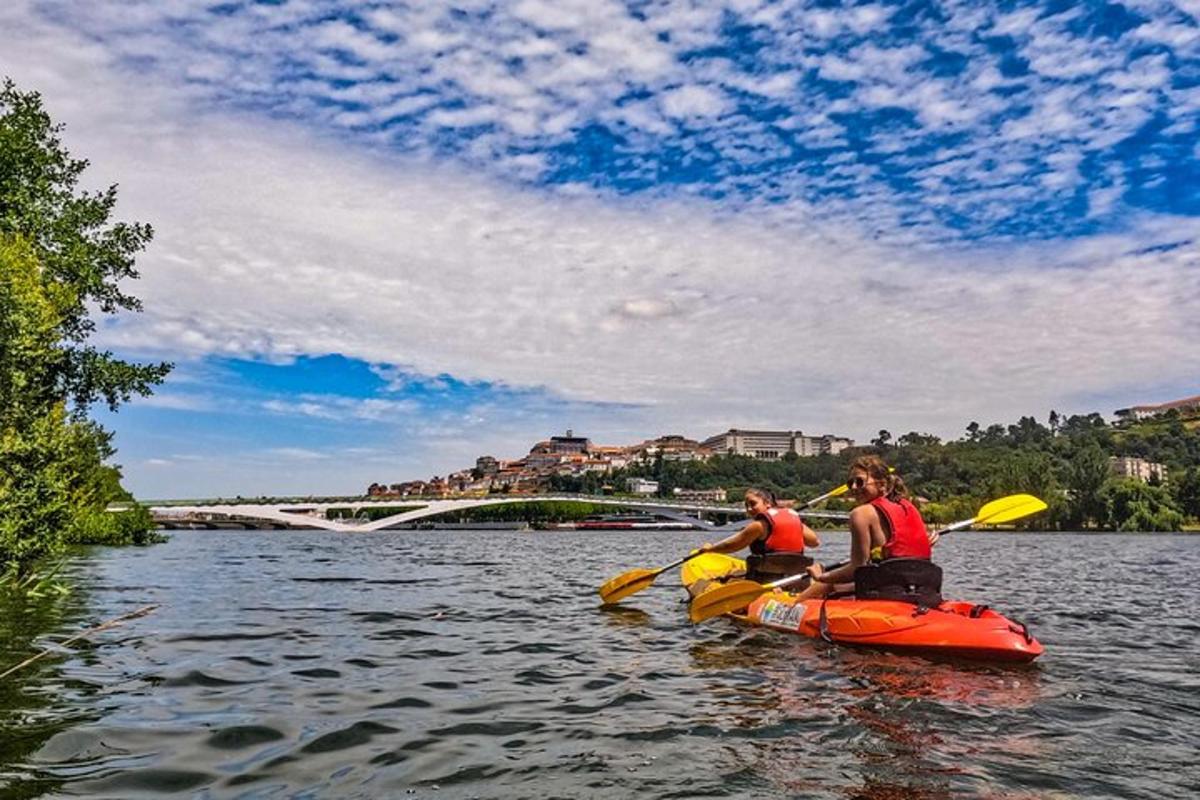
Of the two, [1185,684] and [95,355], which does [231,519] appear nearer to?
[95,355]

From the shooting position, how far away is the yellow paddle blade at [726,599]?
45.1ft

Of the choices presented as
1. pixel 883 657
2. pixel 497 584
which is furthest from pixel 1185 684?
pixel 497 584

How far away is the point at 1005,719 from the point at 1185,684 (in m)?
3.43

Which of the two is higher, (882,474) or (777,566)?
(882,474)

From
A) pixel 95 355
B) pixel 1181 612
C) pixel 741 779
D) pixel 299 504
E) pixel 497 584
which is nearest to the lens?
pixel 741 779

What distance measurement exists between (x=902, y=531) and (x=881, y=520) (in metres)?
0.33

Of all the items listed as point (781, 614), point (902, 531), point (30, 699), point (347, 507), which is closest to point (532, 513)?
point (347, 507)

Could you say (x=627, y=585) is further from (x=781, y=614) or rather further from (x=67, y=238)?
(x=67, y=238)

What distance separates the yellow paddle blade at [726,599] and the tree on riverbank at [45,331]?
11.6 meters

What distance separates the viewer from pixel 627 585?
17.4m

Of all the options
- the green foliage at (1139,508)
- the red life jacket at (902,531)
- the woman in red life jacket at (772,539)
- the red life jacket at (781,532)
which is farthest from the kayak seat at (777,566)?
the green foliage at (1139,508)

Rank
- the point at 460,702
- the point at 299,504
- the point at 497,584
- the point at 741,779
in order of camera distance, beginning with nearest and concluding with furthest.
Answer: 1. the point at 741,779
2. the point at 460,702
3. the point at 497,584
4. the point at 299,504

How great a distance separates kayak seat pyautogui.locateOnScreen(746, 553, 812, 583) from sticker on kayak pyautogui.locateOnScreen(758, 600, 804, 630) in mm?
1606

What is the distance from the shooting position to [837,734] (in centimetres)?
698
